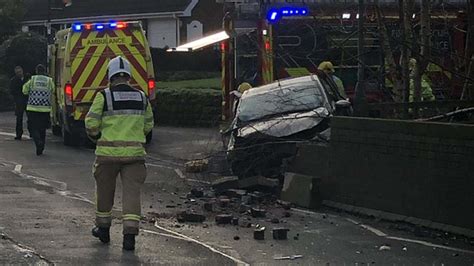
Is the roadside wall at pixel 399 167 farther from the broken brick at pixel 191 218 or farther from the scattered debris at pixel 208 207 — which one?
the broken brick at pixel 191 218

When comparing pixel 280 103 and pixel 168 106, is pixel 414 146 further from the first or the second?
pixel 168 106

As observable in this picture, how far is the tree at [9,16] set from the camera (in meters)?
46.2

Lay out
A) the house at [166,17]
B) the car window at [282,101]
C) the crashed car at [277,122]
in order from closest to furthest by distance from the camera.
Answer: the crashed car at [277,122] < the car window at [282,101] < the house at [166,17]

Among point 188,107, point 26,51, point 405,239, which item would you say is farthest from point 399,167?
point 26,51

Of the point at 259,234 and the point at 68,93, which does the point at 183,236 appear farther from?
the point at 68,93

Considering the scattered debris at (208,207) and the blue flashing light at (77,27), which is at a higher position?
the blue flashing light at (77,27)

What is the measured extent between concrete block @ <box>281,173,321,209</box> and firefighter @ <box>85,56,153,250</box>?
329 cm

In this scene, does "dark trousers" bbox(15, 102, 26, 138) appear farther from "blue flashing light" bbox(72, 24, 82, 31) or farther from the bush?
the bush

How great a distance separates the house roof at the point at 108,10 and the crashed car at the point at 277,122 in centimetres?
2871

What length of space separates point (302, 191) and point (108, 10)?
35557mm

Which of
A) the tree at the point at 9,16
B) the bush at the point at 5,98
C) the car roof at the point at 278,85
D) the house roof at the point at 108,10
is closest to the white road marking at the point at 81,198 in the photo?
the car roof at the point at 278,85

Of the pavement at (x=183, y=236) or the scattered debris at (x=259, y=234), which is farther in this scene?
the scattered debris at (x=259, y=234)

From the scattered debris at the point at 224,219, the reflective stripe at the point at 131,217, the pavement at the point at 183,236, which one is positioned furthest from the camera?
the scattered debris at the point at 224,219

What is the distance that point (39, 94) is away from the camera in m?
19.8
